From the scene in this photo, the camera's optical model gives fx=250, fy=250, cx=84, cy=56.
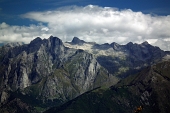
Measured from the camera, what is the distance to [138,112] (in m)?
27.6

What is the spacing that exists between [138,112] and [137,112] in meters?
0.13

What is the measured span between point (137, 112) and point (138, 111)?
8.5 inches

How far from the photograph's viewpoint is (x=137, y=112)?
27719 millimetres

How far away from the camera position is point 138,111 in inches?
1086
